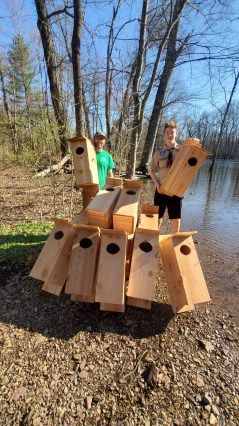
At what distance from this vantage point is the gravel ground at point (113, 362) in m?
1.86

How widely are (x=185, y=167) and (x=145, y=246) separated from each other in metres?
1.04

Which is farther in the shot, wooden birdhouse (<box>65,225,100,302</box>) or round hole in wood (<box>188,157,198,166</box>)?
round hole in wood (<box>188,157,198,166</box>)

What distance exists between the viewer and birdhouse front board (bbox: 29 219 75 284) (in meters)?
2.80

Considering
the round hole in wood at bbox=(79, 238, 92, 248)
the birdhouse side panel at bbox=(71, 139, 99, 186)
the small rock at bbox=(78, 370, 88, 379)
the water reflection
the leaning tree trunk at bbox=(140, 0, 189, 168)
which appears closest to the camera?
the small rock at bbox=(78, 370, 88, 379)

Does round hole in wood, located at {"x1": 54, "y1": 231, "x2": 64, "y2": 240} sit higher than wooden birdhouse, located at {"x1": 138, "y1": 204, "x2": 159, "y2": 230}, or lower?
lower

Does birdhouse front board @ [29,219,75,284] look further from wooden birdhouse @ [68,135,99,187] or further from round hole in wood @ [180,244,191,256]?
round hole in wood @ [180,244,191,256]

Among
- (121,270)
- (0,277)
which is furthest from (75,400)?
(0,277)

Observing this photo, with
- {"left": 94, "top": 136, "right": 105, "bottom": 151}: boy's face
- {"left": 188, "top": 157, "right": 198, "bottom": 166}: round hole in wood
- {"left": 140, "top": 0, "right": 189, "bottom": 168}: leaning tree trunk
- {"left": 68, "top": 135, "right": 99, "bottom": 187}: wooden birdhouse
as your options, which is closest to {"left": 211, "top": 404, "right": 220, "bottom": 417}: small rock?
{"left": 188, "top": 157, "right": 198, "bottom": 166}: round hole in wood

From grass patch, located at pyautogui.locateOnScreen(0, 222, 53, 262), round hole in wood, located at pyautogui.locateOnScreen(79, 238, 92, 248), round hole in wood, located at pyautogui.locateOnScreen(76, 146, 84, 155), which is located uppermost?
round hole in wood, located at pyautogui.locateOnScreen(76, 146, 84, 155)

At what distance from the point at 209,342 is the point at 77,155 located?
100 inches

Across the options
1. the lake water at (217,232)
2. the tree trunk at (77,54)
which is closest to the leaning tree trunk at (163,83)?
the lake water at (217,232)

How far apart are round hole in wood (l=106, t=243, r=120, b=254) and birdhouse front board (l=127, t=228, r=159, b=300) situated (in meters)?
0.17

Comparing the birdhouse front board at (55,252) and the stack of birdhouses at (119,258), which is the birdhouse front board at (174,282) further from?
the birdhouse front board at (55,252)

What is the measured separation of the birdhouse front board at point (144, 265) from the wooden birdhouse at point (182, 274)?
22 centimetres
